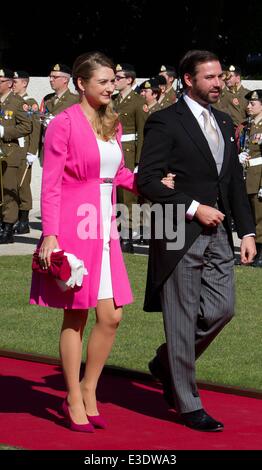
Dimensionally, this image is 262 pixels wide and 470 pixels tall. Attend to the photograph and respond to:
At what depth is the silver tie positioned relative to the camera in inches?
280

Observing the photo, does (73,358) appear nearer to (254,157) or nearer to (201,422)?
(201,422)

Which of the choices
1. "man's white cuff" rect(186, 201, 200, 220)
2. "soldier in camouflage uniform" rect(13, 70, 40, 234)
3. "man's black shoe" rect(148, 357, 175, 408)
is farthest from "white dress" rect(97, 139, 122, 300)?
"soldier in camouflage uniform" rect(13, 70, 40, 234)

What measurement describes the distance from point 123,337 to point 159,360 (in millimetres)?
2318

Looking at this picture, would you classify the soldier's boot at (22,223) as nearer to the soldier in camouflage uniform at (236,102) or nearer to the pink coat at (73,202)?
the soldier in camouflage uniform at (236,102)

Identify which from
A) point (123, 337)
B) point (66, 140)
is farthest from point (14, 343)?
point (66, 140)

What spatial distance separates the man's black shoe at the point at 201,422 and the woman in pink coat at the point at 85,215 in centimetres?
43

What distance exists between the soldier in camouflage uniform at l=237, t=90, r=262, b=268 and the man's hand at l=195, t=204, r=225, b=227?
6811 mm

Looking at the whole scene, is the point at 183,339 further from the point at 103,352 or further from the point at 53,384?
the point at 53,384

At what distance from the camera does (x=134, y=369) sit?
8.66 metres

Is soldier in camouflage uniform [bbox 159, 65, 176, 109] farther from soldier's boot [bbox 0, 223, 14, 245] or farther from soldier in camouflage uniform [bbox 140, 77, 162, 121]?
soldier's boot [bbox 0, 223, 14, 245]

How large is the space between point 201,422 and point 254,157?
7546 millimetres

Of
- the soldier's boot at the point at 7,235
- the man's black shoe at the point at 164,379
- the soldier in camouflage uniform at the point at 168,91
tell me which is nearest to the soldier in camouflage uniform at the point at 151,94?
the soldier in camouflage uniform at the point at 168,91

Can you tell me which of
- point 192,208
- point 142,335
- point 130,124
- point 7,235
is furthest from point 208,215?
point 7,235

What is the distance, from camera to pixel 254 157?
14242mm
